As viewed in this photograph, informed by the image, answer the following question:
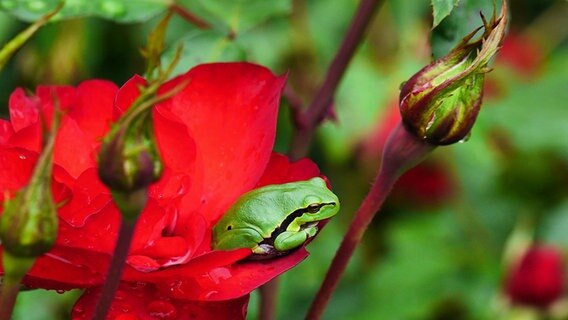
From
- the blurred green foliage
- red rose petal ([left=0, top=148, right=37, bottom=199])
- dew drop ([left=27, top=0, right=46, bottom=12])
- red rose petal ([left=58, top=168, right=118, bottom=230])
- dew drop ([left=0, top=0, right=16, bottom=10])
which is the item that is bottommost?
the blurred green foliage

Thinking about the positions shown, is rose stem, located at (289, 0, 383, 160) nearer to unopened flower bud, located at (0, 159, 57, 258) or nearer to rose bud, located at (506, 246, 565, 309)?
unopened flower bud, located at (0, 159, 57, 258)

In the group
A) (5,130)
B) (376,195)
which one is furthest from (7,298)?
(376,195)

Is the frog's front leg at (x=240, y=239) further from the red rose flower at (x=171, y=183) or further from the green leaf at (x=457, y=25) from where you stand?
the green leaf at (x=457, y=25)

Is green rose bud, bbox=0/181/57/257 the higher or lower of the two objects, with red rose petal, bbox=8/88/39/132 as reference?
higher

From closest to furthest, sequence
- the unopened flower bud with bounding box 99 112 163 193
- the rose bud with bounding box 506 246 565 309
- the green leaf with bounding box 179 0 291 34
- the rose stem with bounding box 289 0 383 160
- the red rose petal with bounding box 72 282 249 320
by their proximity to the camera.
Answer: the unopened flower bud with bounding box 99 112 163 193
the red rose petal with bounding box 72 282 249 320
the rose stem with bounding box 289 0 383 160
the green leaf with bounding box 179 0 291 34
the rose bud with bounding box 506 246 565 309

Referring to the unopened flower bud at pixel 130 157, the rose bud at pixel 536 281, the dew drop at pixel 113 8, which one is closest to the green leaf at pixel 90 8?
the dew drop at pixel 113 8

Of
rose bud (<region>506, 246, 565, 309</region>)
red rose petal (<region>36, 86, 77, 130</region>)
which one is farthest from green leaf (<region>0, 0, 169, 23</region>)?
rose bud (<region>506, 246, 565, 309</region>)

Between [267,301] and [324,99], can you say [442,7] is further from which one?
[267,301]
